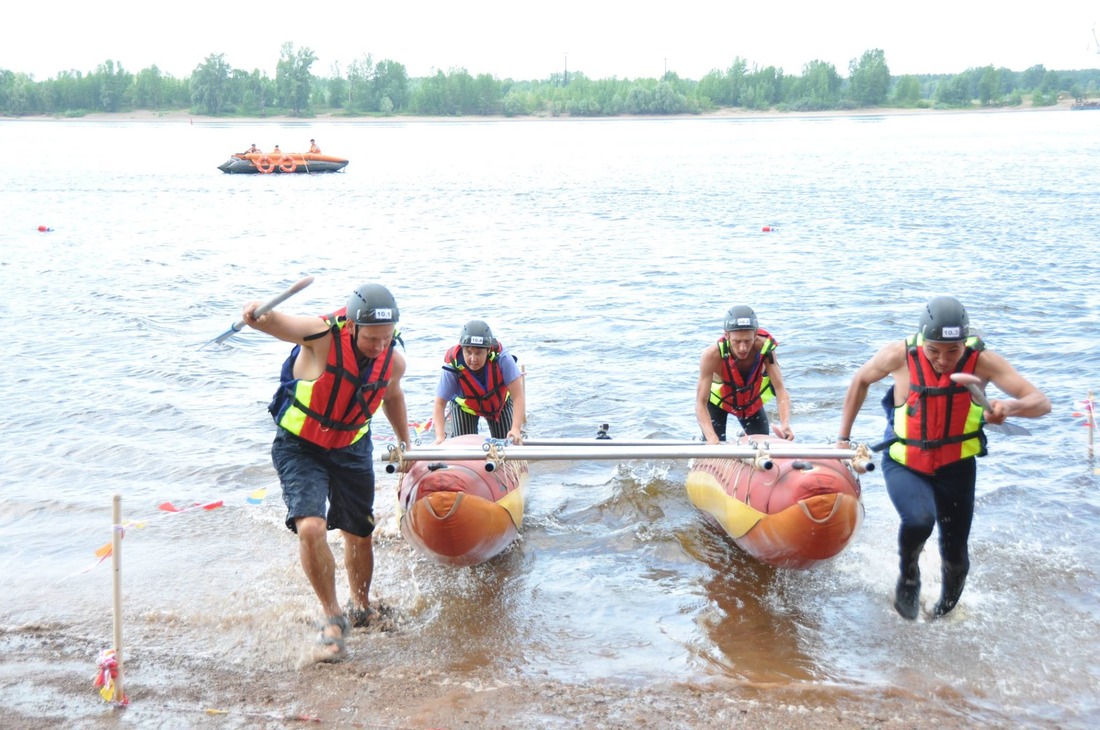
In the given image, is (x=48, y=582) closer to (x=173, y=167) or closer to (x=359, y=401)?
(x=359, y=401)

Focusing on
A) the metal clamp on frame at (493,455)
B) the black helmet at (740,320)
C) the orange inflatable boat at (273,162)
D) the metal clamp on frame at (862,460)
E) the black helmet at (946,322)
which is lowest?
the metal clamp on frame at (493,455)

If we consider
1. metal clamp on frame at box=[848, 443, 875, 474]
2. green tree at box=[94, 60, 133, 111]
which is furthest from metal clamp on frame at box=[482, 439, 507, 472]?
green tree at box=[94, 60, 133, 111]

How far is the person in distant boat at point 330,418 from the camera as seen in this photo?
5.35 meters

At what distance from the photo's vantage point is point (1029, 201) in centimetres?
3180

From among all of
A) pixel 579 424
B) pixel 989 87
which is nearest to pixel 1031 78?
pixel 989 87

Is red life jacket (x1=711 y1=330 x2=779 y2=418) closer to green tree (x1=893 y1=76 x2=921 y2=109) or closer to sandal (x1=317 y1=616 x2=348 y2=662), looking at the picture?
sandal (x1=317 y1=616 x2=348 y2=662)

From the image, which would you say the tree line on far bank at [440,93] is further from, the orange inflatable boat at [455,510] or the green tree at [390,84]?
the orange inflatable boat at [455,510]

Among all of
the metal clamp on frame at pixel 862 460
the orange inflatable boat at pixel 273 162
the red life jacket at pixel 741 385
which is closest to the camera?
the metal clamp on frame at pixel 862 460

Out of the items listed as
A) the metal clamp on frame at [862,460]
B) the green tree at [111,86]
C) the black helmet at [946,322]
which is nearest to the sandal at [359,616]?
the metal clamp on frame at [862,460]

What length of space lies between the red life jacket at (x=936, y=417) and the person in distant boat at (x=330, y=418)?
2.84 metres

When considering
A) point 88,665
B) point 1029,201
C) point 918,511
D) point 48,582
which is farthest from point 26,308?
point 1029,201

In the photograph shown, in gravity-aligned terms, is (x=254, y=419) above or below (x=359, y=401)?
below

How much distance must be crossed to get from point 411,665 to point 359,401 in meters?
1.47

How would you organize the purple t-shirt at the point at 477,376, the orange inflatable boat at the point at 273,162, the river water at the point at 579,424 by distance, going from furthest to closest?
1. the orange inflatable boat at the point at 273,162
2. the purple t-shirt at the point at 477,376
3. the river water at the point at 579,424
